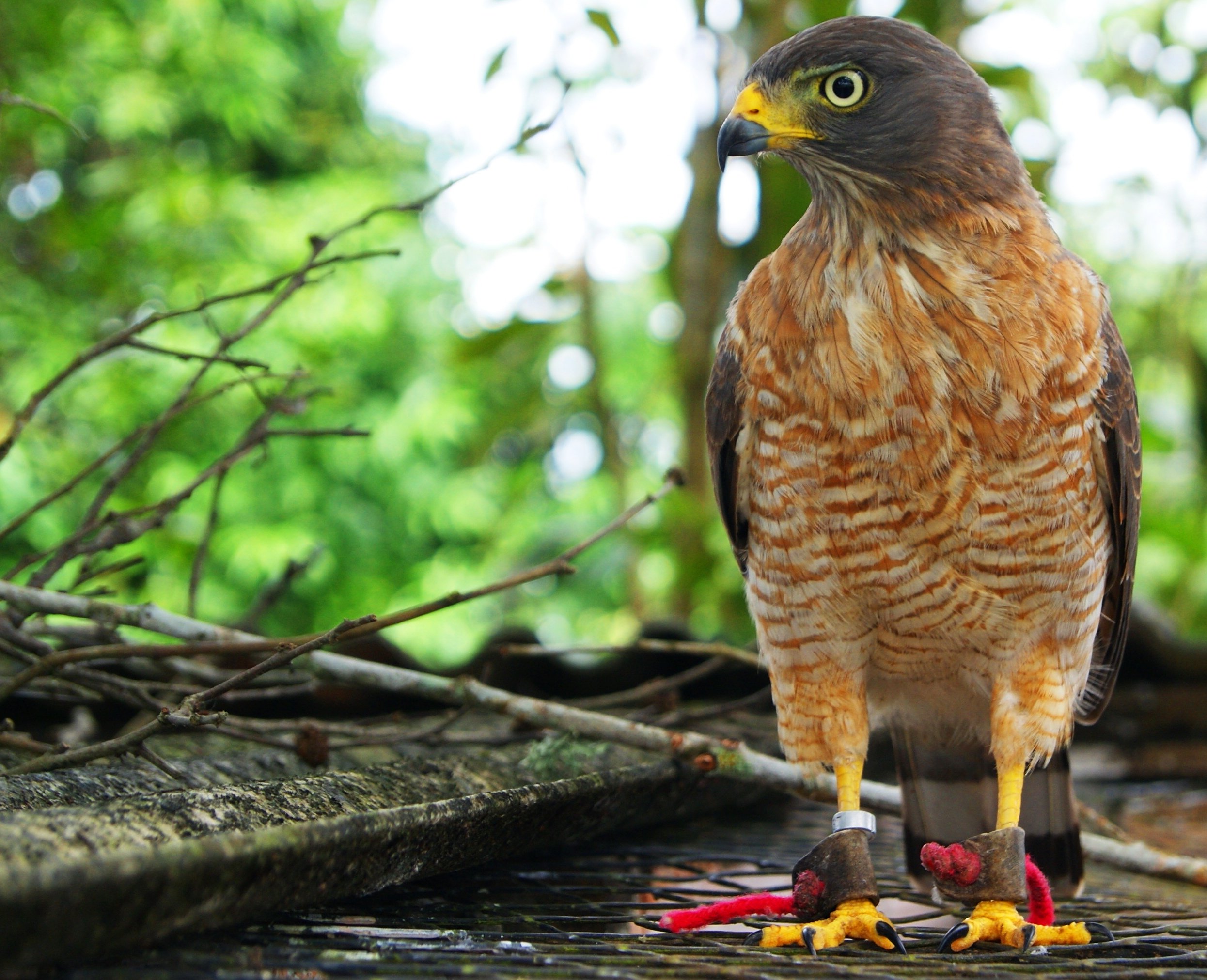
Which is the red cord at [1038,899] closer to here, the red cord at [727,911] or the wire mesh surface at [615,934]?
the wire mesh surface at [615,934]

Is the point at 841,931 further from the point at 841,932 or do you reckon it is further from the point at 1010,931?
the point at 1010,931

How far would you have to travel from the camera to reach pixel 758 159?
8.21ft

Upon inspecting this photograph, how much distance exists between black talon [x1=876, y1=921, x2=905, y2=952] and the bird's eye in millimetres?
1623

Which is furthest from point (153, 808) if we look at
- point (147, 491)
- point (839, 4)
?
point (147, 491)

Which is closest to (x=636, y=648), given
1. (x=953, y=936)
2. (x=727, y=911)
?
(x=727, y=911)

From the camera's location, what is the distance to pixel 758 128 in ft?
7.20

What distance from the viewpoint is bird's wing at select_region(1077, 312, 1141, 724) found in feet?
7.26

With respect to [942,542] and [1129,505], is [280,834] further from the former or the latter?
[1129,505]

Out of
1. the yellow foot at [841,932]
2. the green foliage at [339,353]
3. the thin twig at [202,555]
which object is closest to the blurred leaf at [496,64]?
the green foliage at [339,353]

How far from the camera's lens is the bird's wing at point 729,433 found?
229cm

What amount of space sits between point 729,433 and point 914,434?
462 millimetres

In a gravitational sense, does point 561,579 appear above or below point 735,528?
above

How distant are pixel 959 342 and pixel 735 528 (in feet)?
2.40

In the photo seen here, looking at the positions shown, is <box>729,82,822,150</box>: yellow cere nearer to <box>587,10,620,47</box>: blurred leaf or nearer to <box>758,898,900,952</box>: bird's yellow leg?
<box>587,10,620,47</box>: blurred leaf
